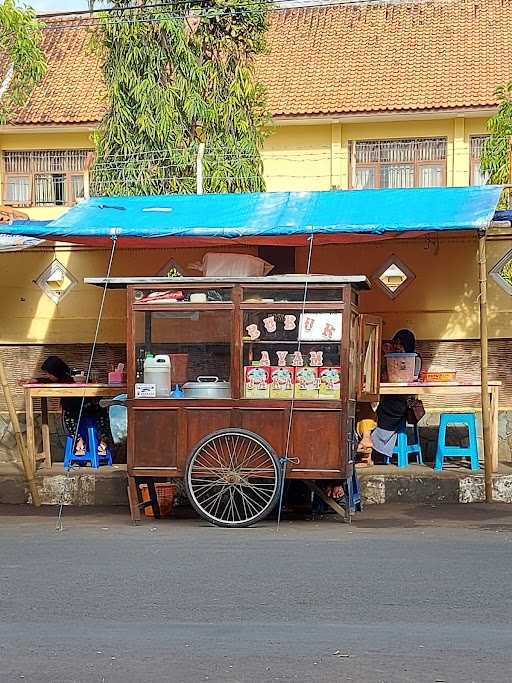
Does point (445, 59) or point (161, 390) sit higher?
point (445, 59)

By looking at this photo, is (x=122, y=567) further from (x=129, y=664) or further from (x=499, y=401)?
(x=499, y=401)

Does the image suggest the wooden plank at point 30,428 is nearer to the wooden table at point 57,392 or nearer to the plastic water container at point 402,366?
the wooden table at point 57,392

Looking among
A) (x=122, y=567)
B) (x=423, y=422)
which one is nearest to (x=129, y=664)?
(x=122, y=567)

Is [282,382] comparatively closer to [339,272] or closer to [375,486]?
[375,486]

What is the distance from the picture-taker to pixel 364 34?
26.9 m

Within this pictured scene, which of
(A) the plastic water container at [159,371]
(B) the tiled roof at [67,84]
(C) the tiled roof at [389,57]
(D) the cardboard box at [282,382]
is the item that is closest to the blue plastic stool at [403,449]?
(D) the cardboard box at [282,382]

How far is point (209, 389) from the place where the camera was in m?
11.2

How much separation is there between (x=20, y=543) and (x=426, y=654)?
473 cm

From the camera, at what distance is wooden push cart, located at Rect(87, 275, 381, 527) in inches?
428

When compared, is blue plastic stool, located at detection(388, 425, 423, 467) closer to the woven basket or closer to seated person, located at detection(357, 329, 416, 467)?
seated person, located at detection(357, 329, 416, 467)

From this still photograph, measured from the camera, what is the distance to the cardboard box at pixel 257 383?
1105cm

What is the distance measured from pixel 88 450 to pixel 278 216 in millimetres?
3588

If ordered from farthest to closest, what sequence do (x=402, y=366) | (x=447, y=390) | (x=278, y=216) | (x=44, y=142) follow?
(x=44, y=142) < (x=402, y=366) < (x=447, y=390) < (x=278, y=216)

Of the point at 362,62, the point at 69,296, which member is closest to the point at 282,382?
the point at 69,296
